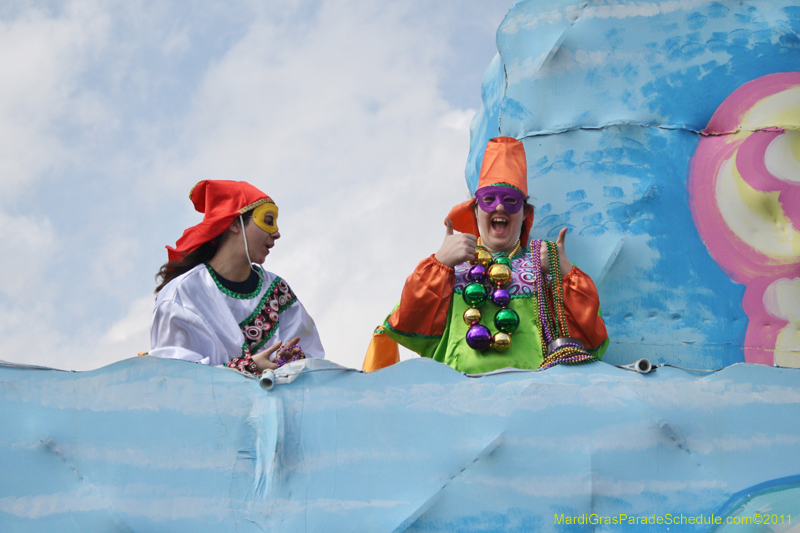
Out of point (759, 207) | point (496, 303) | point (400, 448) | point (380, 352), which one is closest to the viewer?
point (400, 448)

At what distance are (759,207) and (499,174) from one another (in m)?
1.29

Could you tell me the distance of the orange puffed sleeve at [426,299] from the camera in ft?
8.93

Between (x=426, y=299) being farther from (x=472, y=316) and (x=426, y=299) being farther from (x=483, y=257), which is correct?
(x=483, y=257)

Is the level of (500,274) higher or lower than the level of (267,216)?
lower

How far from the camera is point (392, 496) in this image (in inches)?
75.0

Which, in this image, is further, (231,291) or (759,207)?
(759,207)

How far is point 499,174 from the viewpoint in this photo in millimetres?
2910

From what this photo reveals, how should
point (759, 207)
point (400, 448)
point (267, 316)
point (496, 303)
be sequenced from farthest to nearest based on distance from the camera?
point (759, 207)
point (267, 316)
point (496, 303)
point (400, 448)

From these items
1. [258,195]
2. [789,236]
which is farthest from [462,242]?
[789,236]

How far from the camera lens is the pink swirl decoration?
327 cm

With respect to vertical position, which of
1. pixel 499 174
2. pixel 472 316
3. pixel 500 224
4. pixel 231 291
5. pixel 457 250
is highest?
pixel 499 174

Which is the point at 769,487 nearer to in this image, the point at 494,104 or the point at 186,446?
the point at 186,446

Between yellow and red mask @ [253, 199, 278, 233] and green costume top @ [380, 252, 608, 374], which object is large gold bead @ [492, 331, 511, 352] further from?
yellow and red mask @ [253, 199, 278, 233]

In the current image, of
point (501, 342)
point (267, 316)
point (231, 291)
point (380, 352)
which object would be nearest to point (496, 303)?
point (501, 342)
